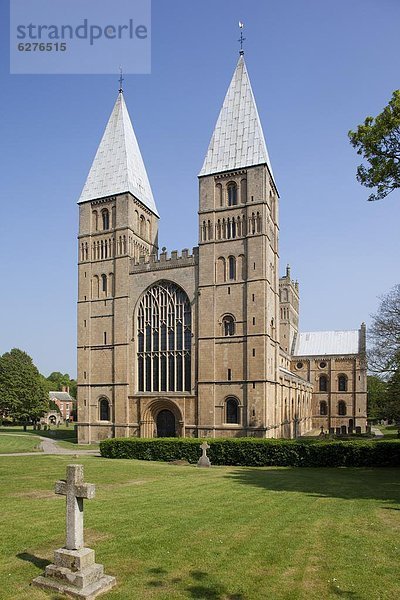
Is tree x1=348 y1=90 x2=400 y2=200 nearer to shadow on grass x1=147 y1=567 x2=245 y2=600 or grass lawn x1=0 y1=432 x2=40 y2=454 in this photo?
shadow on grass x1=147 y1=567 x2=245 y2=600

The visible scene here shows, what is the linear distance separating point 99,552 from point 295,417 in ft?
147

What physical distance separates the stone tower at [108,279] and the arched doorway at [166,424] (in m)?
2.92

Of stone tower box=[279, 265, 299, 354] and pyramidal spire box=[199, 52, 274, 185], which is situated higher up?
pyramidal spire box=[199, 52, 274, 185]

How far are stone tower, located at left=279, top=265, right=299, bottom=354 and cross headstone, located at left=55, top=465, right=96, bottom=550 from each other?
58455 millimetres

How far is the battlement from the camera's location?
4128 cm

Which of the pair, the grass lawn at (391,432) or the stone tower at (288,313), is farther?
the stone tower at (288,313)

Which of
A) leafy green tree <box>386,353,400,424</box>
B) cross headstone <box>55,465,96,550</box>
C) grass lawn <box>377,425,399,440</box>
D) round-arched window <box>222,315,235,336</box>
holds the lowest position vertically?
grass lawn <box>377,425,399,440</box>

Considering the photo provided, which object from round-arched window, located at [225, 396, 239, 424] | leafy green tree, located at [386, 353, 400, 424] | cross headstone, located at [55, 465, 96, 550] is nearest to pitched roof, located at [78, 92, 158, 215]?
round-arched window, located at [225, 396, 239, 424]

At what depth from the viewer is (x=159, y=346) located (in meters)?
41.5

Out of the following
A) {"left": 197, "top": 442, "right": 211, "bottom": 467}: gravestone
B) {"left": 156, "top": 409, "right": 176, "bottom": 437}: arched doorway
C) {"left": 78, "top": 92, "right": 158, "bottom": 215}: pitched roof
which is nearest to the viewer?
{"left": 197, "top": 442, "right": 211, "bottom": 467}: gravestone

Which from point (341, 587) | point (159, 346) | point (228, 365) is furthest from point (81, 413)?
point (341, 587)

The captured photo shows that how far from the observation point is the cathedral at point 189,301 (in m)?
37.9

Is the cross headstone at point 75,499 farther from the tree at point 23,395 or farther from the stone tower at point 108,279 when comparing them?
the tree at point 23,395

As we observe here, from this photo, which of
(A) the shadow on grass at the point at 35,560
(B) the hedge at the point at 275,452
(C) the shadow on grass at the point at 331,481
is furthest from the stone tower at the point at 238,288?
(A) the shadow on grass at the point at 35,560
